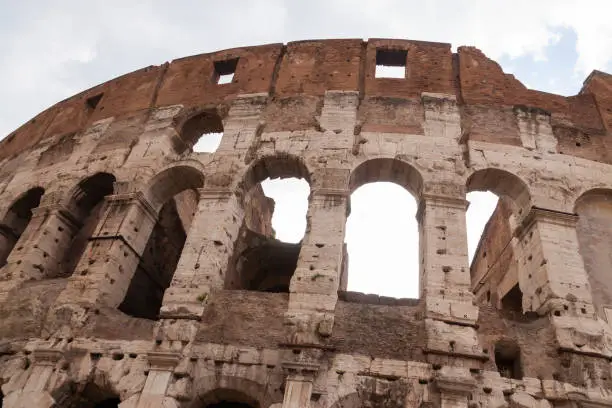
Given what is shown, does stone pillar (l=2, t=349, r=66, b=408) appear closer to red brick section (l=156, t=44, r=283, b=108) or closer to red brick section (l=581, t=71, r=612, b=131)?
red brick section (l=156, t=44, r=283, b=108)

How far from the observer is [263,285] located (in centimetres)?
1241

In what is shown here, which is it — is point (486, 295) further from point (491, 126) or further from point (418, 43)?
point (418, 43)

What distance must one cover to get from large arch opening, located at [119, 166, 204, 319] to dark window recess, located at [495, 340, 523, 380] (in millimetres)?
5750

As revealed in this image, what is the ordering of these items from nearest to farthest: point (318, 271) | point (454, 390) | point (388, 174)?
point (454, 390) < point (318, 271) < point (388, 174)

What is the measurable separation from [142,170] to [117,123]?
2.38 m

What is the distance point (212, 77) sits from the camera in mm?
11055

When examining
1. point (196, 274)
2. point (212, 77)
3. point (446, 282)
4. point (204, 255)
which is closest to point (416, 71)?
point (212, 77)

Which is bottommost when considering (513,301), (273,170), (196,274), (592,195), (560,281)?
(196,274)

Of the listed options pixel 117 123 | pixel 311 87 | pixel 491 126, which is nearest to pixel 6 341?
pixel 117 123

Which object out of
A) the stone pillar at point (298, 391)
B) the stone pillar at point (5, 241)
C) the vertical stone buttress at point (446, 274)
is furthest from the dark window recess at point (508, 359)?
the stone pillar at point (5, 241)

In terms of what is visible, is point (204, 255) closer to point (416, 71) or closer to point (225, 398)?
point (225, 398)

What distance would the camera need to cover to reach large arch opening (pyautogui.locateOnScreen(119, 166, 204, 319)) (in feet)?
28.6

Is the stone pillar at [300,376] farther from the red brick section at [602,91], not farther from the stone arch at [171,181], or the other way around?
the red brick section at [602,91]

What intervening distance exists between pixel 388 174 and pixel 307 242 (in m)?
2.29
